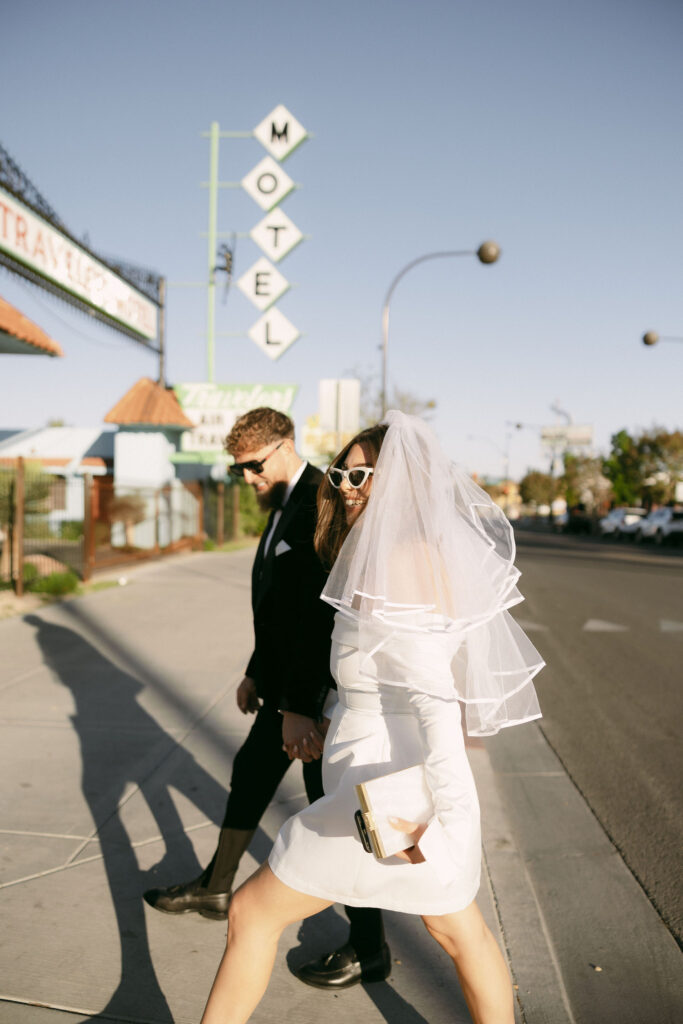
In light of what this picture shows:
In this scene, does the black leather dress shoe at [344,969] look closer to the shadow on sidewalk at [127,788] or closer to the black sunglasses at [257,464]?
the shadow on sidewalk at [127,788]

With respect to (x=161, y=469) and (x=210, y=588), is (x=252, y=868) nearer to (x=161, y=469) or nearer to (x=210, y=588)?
(x=210, y=588)

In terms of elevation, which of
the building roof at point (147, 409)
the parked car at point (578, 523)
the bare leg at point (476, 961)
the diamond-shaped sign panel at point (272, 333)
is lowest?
the parked car at point (578, 523)

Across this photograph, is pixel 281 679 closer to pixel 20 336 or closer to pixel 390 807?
pixel 390 807

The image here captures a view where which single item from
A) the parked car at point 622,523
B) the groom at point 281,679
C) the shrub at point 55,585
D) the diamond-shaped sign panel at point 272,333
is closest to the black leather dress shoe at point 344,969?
the groom at point 281,679

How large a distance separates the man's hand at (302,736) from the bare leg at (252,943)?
52cm

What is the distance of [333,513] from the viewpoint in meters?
2.07

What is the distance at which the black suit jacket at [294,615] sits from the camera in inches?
91.0

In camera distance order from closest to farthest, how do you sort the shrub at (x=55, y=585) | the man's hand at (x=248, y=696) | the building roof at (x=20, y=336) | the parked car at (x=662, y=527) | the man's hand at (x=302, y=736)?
1. the man's hand at (x=302, y=736)
2. the man's hand at (x=248, y=696)
3. the building roof at (x=20, y=336)
4. the shrub at (x=55, y=585)
5. the parked car at (x=662, y=527)

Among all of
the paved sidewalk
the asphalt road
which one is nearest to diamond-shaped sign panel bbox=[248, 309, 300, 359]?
the asphalt road

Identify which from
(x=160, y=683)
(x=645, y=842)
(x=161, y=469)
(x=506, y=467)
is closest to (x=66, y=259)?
(x=161, y=469)

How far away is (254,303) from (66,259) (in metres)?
4.12

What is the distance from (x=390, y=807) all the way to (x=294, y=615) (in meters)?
0.95

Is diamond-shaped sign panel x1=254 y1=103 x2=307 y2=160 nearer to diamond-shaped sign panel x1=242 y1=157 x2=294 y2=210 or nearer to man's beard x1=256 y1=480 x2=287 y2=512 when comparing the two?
diamond-shaped sign panel x1=242 y1=157 x2=294 y2=210

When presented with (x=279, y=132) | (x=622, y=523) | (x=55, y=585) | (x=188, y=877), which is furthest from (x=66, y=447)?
(x=188, y=877)
